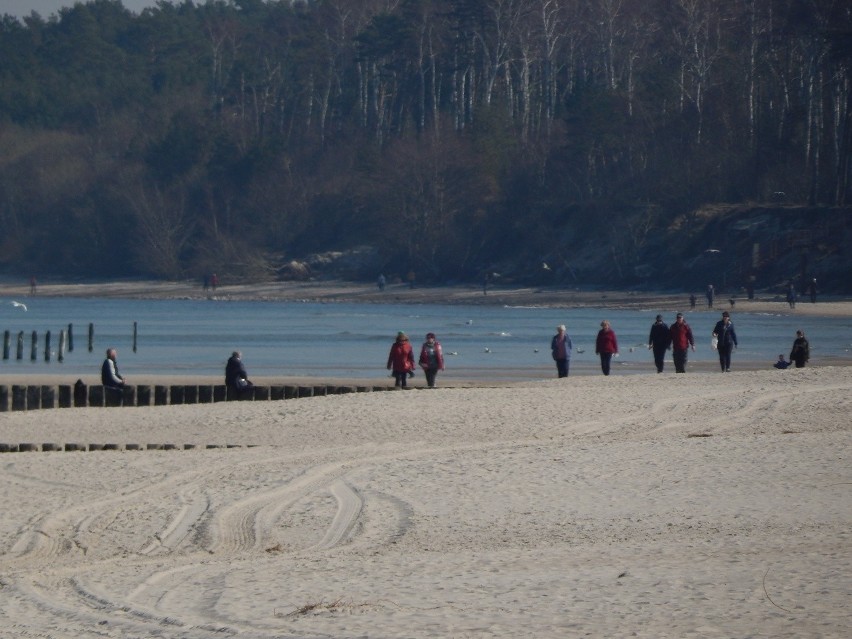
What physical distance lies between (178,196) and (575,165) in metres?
30.6

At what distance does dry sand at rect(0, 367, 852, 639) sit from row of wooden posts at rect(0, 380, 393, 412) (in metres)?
3.39

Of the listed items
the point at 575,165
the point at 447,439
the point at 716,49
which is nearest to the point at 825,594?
the point at 447,439

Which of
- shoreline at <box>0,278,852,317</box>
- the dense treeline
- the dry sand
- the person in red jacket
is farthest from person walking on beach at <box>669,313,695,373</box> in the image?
the dense treeline

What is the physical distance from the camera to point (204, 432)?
805 inches

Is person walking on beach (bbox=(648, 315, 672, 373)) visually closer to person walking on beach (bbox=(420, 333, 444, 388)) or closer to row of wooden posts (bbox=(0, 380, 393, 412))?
person walking on beach (bbox=(420, 333, 444, 388))

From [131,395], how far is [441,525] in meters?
13.8

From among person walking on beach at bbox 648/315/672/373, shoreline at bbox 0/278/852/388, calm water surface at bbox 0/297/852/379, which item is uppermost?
person walking on beach at bbox 648/315/672/373

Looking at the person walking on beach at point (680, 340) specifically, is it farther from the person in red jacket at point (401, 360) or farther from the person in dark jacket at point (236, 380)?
the person in dark jacket at point (236, 380)

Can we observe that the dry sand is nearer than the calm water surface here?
Yes

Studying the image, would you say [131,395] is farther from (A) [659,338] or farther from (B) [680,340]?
(B) [680,340]

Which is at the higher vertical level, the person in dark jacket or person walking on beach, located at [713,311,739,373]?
person walking on beach, located at [713,311,739,373]

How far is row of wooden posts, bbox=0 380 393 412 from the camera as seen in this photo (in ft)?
81.9

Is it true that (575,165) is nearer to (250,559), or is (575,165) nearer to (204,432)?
(204,432)

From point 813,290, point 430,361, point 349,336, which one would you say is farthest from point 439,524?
point 813,290
